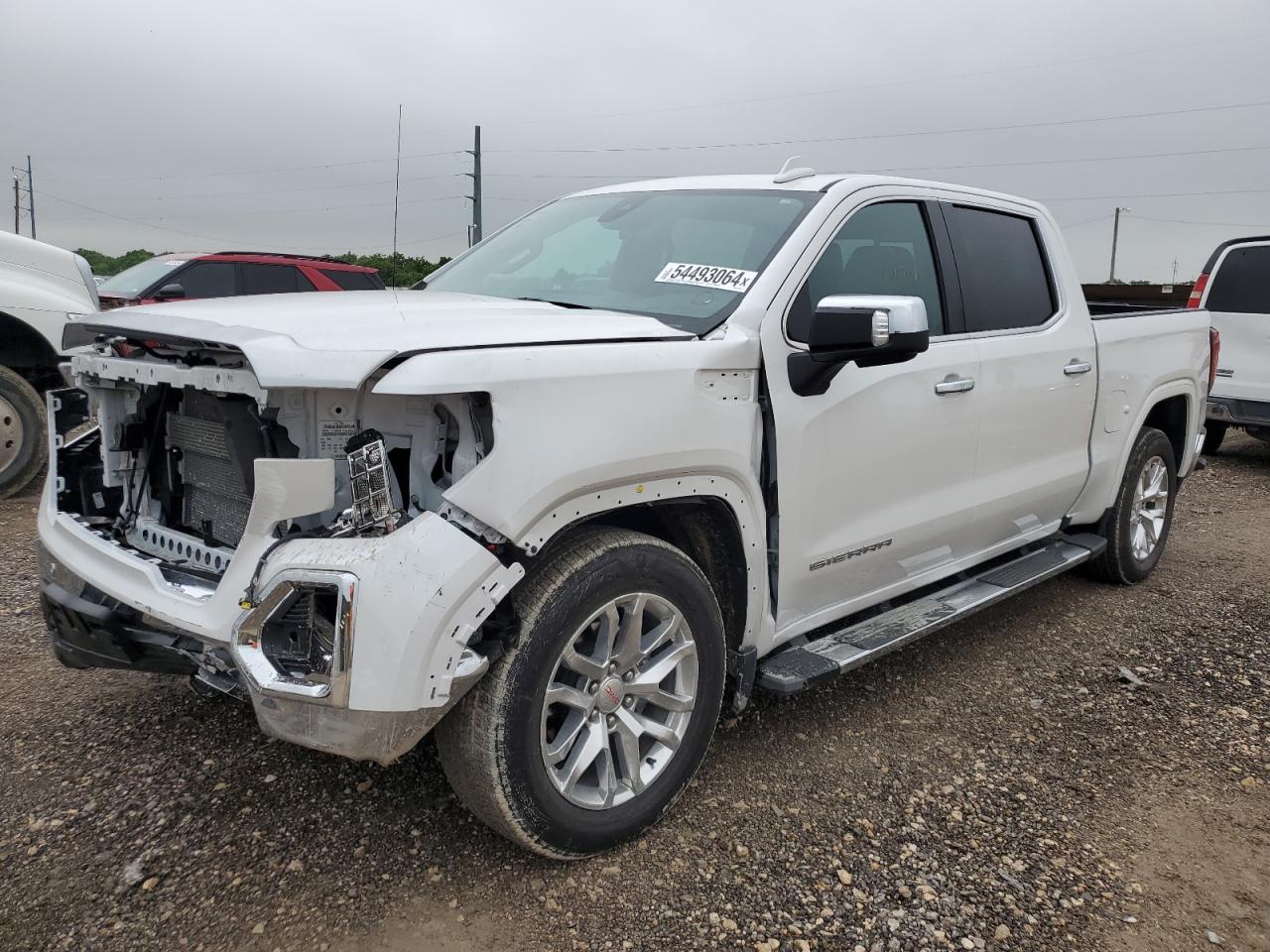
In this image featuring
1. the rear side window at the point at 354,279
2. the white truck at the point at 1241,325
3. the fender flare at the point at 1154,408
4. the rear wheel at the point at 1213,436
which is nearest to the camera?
the fender flare at the point at 1154,408

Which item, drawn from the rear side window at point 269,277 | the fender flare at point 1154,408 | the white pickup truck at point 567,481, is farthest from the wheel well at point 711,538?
the rear side window at point 269,277

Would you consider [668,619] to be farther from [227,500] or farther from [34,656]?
[34,656]

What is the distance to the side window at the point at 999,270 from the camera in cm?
379

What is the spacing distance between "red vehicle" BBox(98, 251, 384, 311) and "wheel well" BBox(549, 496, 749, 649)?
856 centimetres

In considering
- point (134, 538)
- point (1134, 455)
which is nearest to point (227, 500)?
point (134, 538)

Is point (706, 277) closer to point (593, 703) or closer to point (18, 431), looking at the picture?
point (593, 703)

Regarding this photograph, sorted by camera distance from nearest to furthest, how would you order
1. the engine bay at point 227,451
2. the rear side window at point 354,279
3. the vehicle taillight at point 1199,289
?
1. the engine bay at point 227,451
2. the vehicle taillight at point 1199,289
3. the rear side window at point 354,279

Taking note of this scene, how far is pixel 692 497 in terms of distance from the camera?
269 cm

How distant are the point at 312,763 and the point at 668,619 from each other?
1.29 meters

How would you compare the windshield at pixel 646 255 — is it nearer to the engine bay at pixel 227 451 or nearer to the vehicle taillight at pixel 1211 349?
the engine bay at pixel 227 451

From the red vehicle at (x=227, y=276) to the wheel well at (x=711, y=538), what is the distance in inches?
337

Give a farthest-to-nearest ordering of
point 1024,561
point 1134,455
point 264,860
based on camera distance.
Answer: point 1134,455 < point 1024,561 < point 264,860

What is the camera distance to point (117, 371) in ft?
8.87

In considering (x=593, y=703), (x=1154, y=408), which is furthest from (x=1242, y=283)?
(x=593, y=703)
